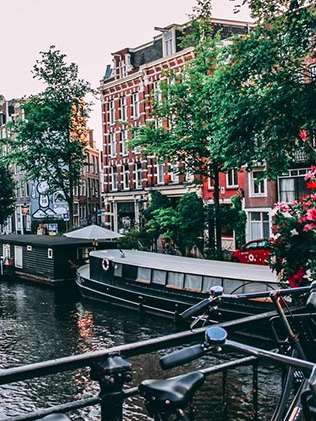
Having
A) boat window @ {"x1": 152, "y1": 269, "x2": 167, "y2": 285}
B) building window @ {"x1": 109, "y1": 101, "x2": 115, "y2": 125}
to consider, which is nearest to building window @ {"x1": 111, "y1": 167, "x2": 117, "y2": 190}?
building window @ {"x1": 109, "y1": 101, "x2": 115, "y2": 125}

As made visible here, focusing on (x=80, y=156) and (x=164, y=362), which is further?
(x=80, y=156)

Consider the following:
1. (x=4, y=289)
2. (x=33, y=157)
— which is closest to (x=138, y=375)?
(x=4, y=289)

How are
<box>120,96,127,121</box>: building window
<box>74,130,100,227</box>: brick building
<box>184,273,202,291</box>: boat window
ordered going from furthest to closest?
<box>74,130,100,227</box>: brick building, <box>120,96,127,121</box>: building window, <box>184,273,202,291</box>: boat window

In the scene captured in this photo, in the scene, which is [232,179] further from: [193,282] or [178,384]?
[178,384]

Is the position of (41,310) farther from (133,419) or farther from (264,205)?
(264,205)

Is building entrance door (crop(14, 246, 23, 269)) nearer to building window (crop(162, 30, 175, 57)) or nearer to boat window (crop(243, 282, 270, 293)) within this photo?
building window (crop(162, 30, 175, 57))

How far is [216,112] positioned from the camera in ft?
70.9

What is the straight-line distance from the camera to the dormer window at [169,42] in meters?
38.7

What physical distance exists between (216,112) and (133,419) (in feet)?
46.0

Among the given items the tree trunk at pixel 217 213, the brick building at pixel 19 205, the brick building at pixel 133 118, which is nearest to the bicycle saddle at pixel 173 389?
the tree trunk at pixel 217 213

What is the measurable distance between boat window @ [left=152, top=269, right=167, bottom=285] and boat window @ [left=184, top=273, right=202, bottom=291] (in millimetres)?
1136

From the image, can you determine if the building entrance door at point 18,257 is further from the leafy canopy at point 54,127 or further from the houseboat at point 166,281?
the houseboat at point 166,281

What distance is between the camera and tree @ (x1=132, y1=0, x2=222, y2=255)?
25.3 metres

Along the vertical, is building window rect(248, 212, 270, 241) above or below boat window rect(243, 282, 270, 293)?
above
